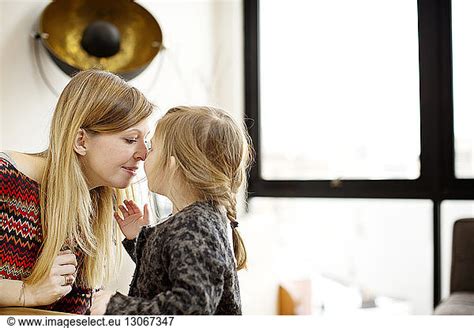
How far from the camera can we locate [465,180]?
1919mm

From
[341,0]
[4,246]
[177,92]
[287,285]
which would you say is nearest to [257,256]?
[287,285]

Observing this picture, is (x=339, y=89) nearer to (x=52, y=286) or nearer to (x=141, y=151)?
(x=141, y=151)

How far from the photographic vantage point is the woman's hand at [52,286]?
1.02 m

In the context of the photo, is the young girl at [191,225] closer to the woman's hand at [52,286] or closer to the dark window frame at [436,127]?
the woman's hand at [52,286]

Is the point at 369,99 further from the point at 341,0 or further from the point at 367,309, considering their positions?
the point at 367,309

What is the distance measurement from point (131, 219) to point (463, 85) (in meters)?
1.20

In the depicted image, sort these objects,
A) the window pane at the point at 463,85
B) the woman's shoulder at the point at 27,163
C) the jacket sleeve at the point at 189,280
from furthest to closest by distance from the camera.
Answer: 1. the window pane at the point at 463,85
2. the woman's shoulder at the point at 27,163
3. the jacket sleeve at the point at 189,280

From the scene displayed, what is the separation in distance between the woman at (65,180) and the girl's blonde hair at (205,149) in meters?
0.11

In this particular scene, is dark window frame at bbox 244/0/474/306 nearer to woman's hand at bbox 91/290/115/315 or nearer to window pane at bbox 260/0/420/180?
window pane at bbox 260/0/420/180

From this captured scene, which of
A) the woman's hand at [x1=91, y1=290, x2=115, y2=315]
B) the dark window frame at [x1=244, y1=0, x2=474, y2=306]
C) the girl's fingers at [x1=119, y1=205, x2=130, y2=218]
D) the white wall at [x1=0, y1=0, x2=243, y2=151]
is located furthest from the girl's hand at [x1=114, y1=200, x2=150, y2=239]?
the dark window frame at [x1=244, y1=0, x2=474, y2=306]

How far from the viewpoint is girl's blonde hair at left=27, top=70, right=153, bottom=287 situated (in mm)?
1034

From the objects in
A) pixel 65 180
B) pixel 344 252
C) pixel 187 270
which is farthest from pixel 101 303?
pixel 344 252

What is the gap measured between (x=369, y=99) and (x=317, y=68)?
0.77 feet

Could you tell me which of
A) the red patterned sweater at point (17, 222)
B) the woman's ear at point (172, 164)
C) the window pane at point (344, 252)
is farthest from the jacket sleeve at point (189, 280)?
the window pane at point (344, 252)
